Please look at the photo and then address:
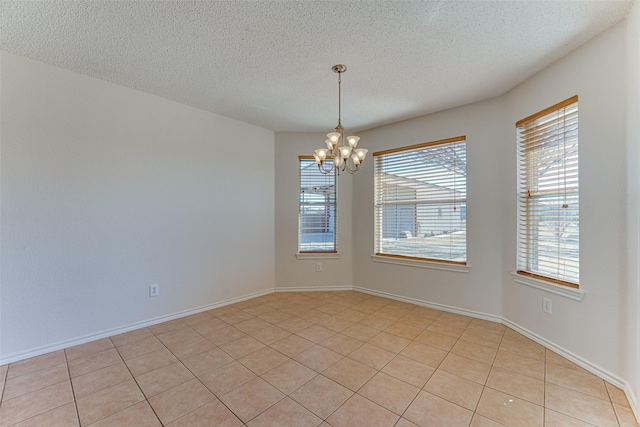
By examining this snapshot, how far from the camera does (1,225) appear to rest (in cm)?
214

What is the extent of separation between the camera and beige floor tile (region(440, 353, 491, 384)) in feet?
6.54

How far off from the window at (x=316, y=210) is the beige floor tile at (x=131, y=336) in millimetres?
2181

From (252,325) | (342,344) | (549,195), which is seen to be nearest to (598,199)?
(549,195)

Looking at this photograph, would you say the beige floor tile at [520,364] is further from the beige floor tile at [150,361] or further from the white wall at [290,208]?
Answer: the beige floor tile at [150,361]

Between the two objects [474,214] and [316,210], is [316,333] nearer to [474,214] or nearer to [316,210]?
[316,210]

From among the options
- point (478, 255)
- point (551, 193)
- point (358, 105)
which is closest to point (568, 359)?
point (478, 255)

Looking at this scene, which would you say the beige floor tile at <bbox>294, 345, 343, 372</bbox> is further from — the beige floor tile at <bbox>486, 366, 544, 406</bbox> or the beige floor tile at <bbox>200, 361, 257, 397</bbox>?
the beige floor tile at <bbox>486, 366, 544, 406</bbox>

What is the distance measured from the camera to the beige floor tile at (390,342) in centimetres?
242

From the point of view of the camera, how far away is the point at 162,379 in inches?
77.8

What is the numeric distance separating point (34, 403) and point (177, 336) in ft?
3.37

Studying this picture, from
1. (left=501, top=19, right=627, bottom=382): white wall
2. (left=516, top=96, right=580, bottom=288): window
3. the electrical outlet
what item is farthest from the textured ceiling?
the electrical outlet

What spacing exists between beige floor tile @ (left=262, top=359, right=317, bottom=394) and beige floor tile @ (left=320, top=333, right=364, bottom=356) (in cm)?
38

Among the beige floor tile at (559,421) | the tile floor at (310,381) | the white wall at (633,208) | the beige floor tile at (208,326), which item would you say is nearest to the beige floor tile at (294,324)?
the tile floor at (310,381)

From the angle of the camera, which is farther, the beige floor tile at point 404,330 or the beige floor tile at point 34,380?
the beige floor tile at point 404,330
